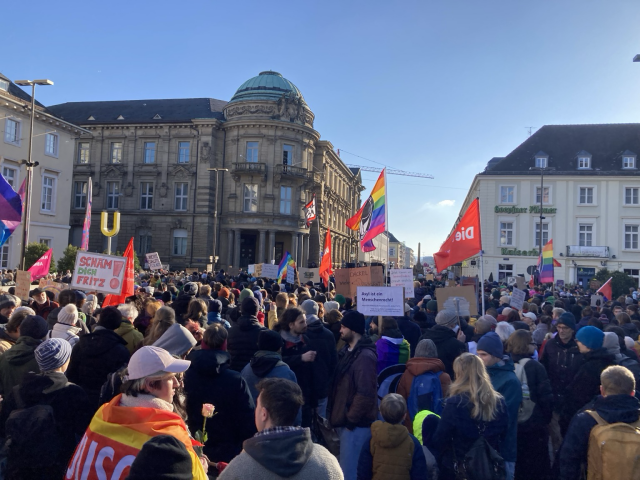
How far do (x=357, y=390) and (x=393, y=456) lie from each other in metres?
0.97

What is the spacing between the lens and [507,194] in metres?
45.8

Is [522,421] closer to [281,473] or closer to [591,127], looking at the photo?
[281,473]

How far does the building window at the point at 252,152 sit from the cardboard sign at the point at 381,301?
37.6 meters

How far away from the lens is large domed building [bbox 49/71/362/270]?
143 ft

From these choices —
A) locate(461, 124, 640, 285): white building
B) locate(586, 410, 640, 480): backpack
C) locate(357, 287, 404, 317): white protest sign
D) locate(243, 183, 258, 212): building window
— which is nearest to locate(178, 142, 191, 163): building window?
locate(243, 183, 258, 212): building window

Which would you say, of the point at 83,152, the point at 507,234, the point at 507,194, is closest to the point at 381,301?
the point at 507,234

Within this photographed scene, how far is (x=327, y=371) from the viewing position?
616 cm

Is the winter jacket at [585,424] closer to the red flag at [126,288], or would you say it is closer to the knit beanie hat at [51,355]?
the knit beanie hat at [51,355]

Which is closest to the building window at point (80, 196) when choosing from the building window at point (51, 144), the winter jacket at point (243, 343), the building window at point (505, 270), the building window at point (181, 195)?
the building window at point (181, 195)

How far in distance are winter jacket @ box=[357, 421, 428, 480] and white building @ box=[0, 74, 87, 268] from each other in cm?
3085

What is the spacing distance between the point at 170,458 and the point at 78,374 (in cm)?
305

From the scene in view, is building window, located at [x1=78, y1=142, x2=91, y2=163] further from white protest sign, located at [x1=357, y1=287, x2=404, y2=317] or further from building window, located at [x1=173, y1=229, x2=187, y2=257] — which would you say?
white protest sign, located at [x1=357, y1=287, x2=404, y2=317]

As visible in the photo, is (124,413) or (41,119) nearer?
(124,413)

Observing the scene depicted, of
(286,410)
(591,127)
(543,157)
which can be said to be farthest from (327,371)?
(591,127)
